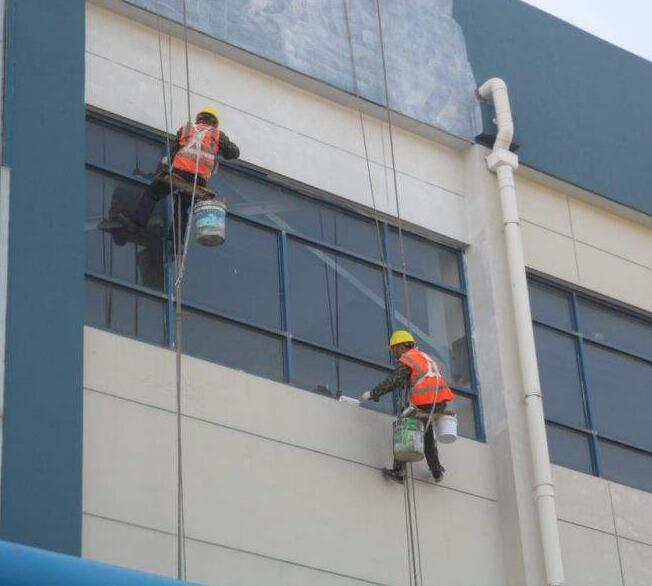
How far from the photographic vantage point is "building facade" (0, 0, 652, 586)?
16.2m

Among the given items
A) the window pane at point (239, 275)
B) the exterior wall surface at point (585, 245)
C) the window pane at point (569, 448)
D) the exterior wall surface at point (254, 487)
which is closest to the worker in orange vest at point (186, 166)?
the window pane at point (239, 275)

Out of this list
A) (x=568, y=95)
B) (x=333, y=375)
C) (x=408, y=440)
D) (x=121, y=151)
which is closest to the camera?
(x=408, y=440)

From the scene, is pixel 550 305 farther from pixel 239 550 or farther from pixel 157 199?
pixel 239 550

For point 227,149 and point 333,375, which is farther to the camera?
point 333,375

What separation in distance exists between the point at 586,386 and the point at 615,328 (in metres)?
1.29

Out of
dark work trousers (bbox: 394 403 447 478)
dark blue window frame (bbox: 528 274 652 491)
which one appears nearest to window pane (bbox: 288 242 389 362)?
dark work trousers (bbox: 394 403 447 478)

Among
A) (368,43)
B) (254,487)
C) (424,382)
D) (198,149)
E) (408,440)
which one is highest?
(368,43)

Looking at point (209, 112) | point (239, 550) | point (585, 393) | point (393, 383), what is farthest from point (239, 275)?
point (585, 393)

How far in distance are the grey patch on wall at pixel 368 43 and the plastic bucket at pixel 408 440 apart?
4.30 m

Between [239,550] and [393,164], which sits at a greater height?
[393,164]

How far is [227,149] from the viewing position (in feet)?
61.7

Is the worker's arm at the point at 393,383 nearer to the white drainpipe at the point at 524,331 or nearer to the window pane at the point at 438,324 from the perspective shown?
the window pane at the point at 438,324

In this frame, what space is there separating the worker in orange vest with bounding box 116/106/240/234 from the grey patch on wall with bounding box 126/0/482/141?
1.53 m

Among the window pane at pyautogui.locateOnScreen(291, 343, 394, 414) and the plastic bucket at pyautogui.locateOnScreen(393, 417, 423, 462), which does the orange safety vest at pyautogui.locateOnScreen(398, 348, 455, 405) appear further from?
the window pane at pyautogui.locateOnScreen(291, 343, 394, 414)
